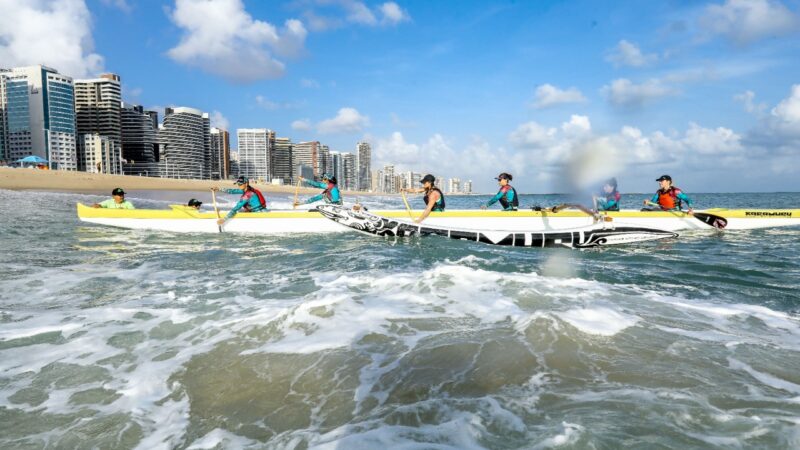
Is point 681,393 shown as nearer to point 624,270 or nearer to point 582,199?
→ point 582,199

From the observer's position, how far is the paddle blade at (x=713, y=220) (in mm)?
14031

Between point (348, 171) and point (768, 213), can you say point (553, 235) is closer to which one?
point (768, 213)

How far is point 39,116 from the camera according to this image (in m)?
92.8

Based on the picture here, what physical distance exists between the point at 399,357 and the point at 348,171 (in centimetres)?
17726

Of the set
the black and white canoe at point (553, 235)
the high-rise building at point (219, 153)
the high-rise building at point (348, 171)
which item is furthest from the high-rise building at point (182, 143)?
the black and white canoe at point (553, 235)

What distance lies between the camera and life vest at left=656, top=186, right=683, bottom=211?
1462 cm

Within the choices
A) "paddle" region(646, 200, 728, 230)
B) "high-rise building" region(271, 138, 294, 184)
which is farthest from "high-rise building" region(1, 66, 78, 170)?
"paddle" region(646, 200, 728, 230)

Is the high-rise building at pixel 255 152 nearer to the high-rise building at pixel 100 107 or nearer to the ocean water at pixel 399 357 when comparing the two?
the high-rise building at pixel 100 107

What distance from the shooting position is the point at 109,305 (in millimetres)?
5715

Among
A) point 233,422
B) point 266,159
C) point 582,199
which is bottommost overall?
point 233,422

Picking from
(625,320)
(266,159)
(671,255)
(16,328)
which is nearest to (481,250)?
(671,255)

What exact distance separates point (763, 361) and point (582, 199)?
2.27m

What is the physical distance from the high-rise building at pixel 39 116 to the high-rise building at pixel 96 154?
2.26 meters

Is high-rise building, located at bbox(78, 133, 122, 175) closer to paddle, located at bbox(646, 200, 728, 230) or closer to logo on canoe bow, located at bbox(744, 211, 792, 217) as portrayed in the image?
paddle, located at bbox(646, 200, 728, 230)
